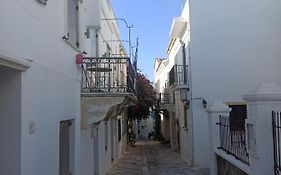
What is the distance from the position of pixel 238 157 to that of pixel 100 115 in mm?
3250

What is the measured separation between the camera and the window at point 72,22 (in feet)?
29.3

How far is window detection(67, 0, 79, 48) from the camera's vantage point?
8922 mm

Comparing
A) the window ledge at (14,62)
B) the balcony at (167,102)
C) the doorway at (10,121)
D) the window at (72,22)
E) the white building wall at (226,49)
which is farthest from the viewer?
the balcony at (167,102)

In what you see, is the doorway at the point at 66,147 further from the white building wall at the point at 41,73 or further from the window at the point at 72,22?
the window at the point at 72,22

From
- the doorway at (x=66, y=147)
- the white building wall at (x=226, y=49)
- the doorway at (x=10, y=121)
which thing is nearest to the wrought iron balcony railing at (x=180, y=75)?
the white building wall at (x=226, y=49)

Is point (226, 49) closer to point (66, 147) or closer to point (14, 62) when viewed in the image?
point (66, 147)

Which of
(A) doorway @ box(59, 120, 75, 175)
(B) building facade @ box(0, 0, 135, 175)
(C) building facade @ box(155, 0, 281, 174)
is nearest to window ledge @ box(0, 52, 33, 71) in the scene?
(B) building facade @ box(0, 0, 135, 175)

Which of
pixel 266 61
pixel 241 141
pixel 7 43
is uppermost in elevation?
pixel 266 61

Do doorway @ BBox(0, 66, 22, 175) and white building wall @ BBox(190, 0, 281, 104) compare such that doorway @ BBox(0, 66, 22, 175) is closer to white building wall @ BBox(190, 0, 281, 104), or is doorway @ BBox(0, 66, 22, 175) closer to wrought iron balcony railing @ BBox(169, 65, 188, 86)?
white building wall @ BBox(190, 0, 281, 104)

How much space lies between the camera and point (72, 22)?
30.6 ft

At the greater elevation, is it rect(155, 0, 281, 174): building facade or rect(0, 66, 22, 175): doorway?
rect(155, 0, 281, 174): building facade

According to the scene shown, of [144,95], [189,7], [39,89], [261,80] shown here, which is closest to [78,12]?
[39,89]

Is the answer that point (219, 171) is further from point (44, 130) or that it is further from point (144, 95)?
point (144, 95)

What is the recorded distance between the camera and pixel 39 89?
6410 mm
